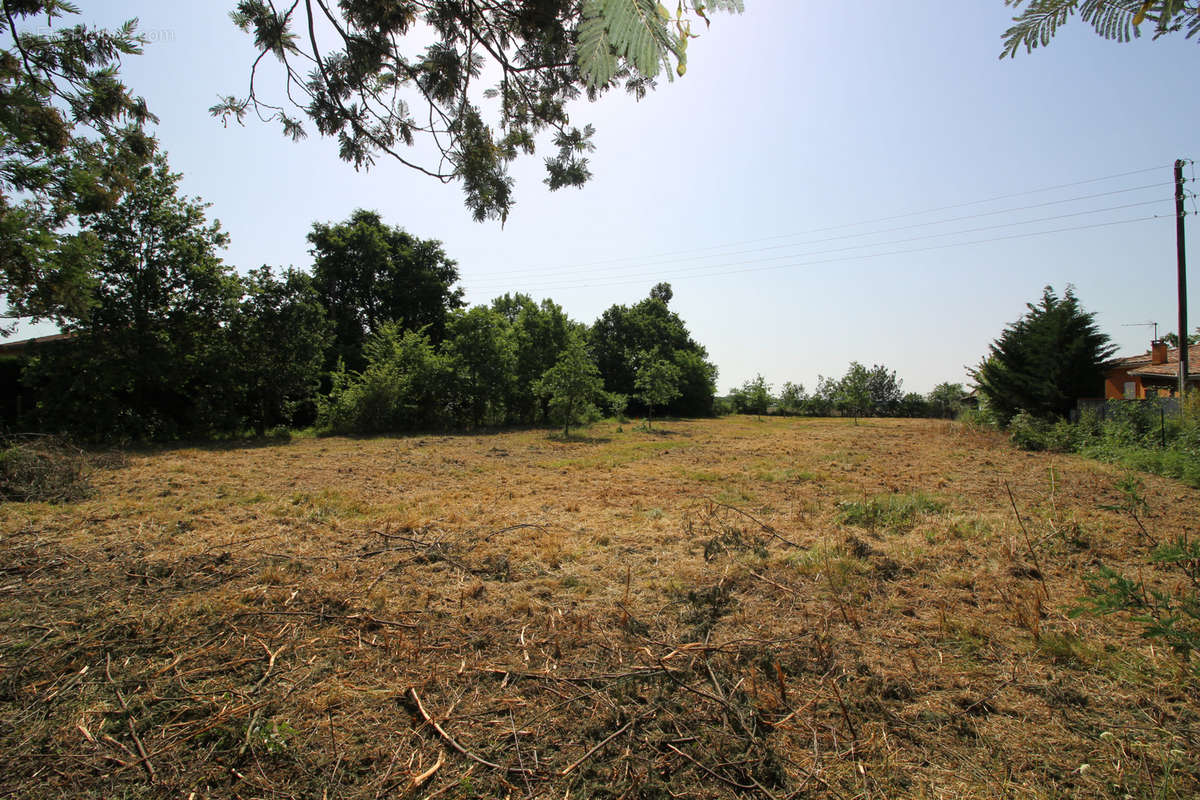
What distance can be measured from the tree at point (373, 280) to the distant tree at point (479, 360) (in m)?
5.56

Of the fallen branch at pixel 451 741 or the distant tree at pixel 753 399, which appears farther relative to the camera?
the distant tree at pixel 753 399

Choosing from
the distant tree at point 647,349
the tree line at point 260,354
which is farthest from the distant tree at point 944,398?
the tree line at point 260,354

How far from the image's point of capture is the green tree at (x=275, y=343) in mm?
13820

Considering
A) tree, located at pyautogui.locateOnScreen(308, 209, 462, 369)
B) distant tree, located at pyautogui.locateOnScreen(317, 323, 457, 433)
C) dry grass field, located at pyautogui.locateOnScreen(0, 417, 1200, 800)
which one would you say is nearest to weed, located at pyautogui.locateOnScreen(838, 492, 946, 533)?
dry grass field, located at pyautogui.locateOnScreen(0, 417, 1200, 800)

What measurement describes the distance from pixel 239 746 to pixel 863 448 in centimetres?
1441

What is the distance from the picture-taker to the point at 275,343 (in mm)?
14305

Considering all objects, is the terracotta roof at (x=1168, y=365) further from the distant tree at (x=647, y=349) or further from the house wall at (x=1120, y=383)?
the distant tree at (x=647, y=349)

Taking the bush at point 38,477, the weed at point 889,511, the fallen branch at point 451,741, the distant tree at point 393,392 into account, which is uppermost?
the distant tree at point 393,392

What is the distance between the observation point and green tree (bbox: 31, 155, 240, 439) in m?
11.4

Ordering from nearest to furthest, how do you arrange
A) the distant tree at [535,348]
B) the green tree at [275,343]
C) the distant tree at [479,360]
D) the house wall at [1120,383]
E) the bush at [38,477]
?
the bush at [38,477], the green tree at [275,343], the distant tree at [479,360], the house wall at [1120,383], the distant tree at [535,348]

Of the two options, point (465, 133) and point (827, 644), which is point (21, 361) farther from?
point (827, 644)

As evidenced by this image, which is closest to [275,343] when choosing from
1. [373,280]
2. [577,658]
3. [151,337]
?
[151,337]

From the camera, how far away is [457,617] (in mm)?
3023

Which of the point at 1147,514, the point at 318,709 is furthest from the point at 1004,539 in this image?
the point at 318,709
